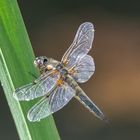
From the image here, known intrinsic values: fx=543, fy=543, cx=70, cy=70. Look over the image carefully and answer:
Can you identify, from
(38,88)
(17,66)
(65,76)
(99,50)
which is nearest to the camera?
(17,66)

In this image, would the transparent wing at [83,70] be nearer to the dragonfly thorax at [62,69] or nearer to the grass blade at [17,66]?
the dragonfly thorax at [62,69]

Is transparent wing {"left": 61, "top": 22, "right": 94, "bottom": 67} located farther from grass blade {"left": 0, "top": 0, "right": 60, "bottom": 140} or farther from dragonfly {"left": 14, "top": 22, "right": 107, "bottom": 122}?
grass blade {"left": 0, "top": 0, "right": 60, "bottom": 140}

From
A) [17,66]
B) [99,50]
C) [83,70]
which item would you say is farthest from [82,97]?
[99,50]

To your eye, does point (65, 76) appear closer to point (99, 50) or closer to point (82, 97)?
point (82, 97)

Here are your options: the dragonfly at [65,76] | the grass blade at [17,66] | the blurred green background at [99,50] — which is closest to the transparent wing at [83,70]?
the dragonfly at [65,76]

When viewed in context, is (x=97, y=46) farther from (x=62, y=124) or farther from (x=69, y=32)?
(x=62, y=124)

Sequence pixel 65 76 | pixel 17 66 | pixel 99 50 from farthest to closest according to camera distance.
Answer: pixel 99 50, pixel 65 76, pixel 17 66

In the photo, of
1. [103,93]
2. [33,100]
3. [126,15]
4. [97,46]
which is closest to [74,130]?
[103,93]
